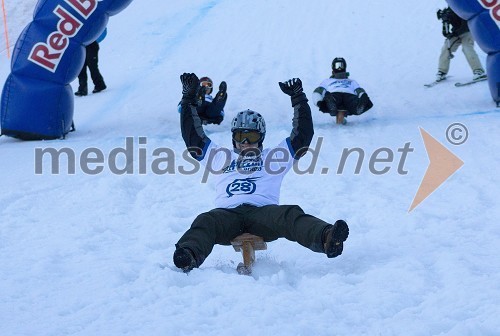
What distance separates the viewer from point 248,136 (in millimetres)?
4125

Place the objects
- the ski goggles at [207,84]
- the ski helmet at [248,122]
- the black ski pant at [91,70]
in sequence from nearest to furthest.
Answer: the ski helmet at [248,122] < the ski goggles at [207,84] < the black ski pant at [91,70]

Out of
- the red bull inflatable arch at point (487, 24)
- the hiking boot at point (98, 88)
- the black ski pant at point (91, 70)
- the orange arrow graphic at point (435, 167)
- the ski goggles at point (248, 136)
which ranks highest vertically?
the red bull inflatable arch at point (487, 24)

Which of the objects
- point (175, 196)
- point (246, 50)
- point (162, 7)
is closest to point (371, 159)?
point (175, 196)

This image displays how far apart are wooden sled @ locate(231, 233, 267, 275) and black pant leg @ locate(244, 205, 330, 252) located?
8cm

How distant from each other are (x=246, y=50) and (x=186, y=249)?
26.5 feet

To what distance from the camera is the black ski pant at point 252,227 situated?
3.43 m

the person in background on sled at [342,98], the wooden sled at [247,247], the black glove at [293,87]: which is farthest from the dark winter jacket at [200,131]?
the person in background on sled at [342,98]

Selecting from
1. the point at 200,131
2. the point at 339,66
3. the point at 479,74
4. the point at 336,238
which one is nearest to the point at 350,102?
the point at 339,66

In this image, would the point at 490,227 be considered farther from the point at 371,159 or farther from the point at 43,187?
the point at 43,187

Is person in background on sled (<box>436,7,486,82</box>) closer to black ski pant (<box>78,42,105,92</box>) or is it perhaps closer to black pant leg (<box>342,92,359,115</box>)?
black pant leg (<box>342,92,359,115</box>)

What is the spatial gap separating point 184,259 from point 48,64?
4.29 meters

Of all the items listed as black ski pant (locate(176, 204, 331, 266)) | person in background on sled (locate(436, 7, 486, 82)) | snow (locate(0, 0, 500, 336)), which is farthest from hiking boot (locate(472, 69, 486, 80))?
black ski pant (locate(176, 204, 331, 266))

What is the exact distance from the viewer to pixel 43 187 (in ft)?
17.4

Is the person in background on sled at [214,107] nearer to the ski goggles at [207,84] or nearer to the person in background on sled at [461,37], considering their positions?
the ski goggles at [207,84]
